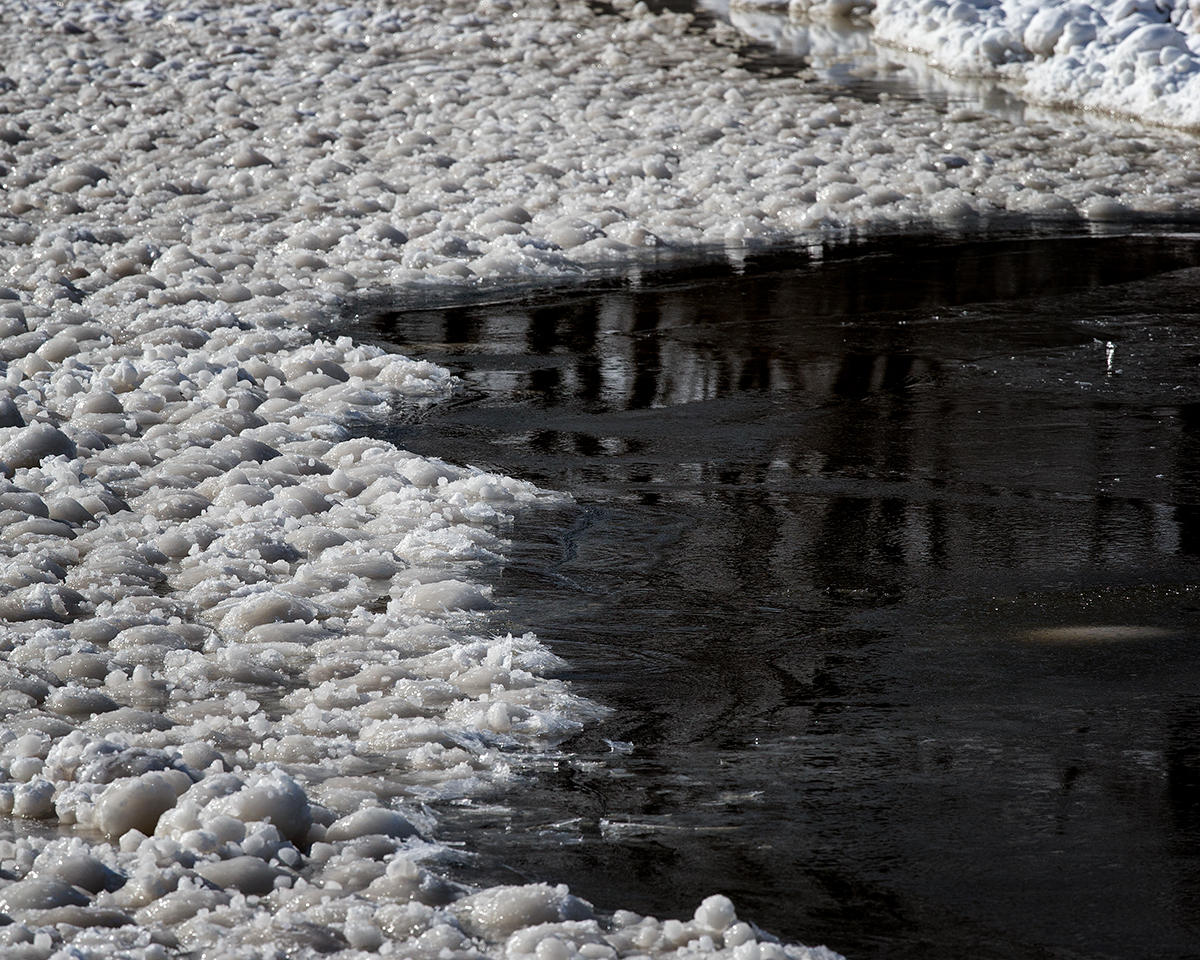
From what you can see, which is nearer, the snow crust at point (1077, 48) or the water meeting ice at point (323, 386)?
the water meeting ice at point (323, 386)

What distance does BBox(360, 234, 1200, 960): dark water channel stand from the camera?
2338 millimetres

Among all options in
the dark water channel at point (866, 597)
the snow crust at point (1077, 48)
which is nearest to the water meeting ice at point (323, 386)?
the snow crust at point (1077, 48)

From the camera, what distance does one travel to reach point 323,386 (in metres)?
4.92

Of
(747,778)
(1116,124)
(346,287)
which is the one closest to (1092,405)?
(747,778)

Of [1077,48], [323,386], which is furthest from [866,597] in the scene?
[1077,48]

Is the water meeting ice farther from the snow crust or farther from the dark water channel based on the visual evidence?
the dark water channel

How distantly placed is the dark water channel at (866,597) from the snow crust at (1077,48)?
12.5 feet

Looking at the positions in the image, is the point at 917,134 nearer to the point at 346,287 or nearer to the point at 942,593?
the point at 346,287

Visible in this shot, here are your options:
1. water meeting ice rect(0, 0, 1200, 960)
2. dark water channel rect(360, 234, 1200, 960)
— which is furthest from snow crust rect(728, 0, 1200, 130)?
dark water channel rect(360, 234, 1200, 960)

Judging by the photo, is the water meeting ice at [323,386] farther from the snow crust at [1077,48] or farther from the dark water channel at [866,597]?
the dark water channel at [866,597]

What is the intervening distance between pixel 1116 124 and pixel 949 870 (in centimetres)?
769

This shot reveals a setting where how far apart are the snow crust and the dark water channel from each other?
3819 mm

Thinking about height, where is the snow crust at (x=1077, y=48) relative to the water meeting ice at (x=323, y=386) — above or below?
above

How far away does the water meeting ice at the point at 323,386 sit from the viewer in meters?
2.33
